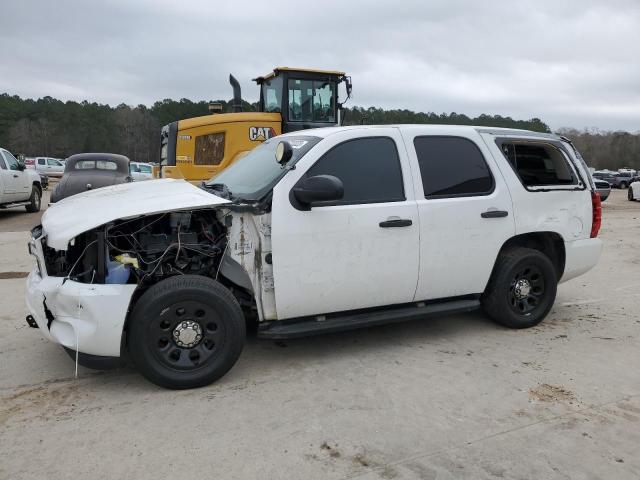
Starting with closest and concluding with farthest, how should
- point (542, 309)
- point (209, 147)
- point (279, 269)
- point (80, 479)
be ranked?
point (80, 479) → point (279, 269) → point (542, 309) → point (209, 147)

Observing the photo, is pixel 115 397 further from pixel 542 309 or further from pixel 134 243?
pixel 542 309

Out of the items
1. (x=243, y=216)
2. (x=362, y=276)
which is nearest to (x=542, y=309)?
(x=362, y=276)

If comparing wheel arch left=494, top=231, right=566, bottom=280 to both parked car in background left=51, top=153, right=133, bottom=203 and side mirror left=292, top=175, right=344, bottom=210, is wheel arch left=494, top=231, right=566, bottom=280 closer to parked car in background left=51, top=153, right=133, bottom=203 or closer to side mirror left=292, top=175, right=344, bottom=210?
side mirror left=292, top=175, right=344, bottom=210

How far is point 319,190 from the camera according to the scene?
3773mm

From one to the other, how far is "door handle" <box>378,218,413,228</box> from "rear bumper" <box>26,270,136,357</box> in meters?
1.93

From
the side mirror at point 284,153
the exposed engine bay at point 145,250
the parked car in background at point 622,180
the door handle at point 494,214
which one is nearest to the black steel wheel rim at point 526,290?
the door handle at point 494,214

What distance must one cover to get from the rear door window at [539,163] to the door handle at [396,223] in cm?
140

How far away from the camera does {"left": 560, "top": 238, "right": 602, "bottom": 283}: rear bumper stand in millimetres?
5285

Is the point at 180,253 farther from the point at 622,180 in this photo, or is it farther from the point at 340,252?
the point at 622,180

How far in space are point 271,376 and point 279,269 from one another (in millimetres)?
820

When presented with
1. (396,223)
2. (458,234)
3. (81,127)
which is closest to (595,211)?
(458,234)

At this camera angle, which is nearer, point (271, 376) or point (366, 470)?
point (366, 470)

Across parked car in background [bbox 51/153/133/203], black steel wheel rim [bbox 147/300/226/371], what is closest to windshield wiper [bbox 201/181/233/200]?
black steel wheel rim [bbox 147/300/226/371]

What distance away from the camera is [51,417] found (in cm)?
332
